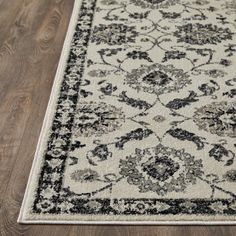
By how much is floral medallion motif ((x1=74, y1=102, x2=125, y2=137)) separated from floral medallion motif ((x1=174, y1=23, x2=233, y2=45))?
65cm

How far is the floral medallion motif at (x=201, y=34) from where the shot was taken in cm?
238

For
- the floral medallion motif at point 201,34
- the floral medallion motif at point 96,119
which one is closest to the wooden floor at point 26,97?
the floral medallion motif at point 96,119

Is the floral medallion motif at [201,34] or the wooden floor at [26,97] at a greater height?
the wooden floor at [26,97]

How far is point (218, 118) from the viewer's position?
6.26 ft

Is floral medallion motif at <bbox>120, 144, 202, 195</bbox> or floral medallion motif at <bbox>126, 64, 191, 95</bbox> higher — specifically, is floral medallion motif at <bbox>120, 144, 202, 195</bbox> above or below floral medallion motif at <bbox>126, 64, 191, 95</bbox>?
above

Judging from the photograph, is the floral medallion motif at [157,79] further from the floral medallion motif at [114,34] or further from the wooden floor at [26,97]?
the wooden floor at [26,97]

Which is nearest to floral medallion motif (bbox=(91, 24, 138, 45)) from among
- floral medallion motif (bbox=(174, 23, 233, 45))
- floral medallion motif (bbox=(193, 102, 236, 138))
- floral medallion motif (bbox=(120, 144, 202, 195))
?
floral medallion motif (bbox=(174, 23, 233, 45))

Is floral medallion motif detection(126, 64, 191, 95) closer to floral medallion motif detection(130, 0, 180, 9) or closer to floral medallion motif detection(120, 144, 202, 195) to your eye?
floral medallion motif detection(120, 144, 202, 195)

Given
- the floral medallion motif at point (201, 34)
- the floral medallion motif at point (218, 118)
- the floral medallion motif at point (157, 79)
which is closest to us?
the floral medallion motif at point (218, 118)

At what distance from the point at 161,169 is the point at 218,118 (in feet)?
1.22

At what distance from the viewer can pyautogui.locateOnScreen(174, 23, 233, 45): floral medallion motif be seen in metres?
2.38

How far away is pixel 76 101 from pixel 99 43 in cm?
47

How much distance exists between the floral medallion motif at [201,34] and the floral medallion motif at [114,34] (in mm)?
232

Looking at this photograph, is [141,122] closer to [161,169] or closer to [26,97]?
[161,169]
